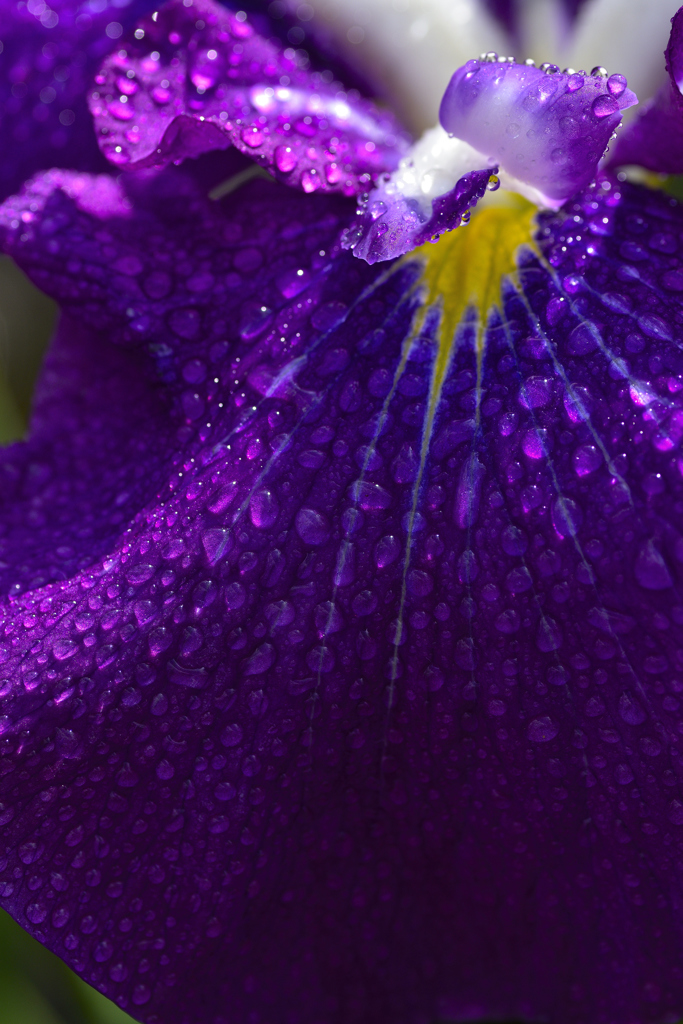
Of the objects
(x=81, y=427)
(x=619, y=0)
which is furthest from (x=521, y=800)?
(x=619, y=0)

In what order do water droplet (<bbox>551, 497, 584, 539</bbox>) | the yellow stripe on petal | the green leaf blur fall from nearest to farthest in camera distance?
water droplet (<bbox>551, 497, 584, 539</bbox>) → the yellow stripe on petal → the green leaf blur

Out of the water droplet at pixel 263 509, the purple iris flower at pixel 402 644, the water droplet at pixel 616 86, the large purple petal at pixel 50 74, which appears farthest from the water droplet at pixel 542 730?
the large purple petal at pixel 50 74

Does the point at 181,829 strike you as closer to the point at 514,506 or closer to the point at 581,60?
the point at 514,506

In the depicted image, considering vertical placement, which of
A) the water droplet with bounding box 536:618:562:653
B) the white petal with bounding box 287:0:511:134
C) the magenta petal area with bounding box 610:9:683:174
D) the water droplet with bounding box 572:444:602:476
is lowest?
the water droplet with bounding box 536:618:562:653

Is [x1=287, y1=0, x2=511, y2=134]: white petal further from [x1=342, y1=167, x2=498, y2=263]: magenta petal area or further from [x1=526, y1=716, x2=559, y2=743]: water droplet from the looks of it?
[x1=526, y1=716, x2=559, y2=743]: water droplet

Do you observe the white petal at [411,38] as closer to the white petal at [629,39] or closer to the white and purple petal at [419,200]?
the white petal at [629,39]

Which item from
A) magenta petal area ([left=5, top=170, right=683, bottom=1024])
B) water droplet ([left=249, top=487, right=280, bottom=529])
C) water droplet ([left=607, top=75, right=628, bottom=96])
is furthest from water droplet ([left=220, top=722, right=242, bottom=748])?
water droplet ([left=607, top=75, right=628, bottom=96])
